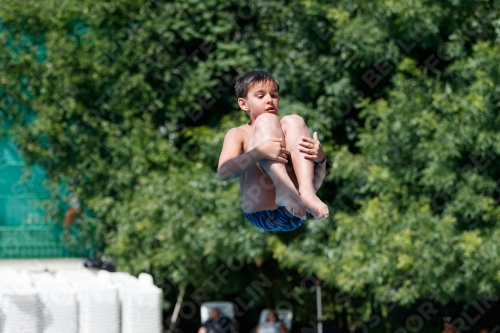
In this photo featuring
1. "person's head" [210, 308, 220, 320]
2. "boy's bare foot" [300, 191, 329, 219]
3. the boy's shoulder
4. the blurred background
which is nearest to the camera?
"boy's bare foot" [300, 191, 329, 219]

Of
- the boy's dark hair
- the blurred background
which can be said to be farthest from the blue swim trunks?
the blurred background

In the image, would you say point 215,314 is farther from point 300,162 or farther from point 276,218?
point 300,162

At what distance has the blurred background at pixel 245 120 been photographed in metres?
10.8

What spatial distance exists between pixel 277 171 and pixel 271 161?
7 cm

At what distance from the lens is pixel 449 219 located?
1054cm

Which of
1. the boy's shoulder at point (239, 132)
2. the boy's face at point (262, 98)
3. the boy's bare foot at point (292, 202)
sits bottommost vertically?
the boy's bare foot at point (292, 202)

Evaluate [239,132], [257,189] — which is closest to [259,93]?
[239,132]

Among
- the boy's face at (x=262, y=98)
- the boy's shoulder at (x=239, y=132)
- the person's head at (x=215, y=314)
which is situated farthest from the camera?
the person's head at (x=215, y=314)

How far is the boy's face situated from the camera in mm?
5438

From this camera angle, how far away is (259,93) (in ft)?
17.9

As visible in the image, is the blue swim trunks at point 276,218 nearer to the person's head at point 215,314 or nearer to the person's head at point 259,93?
the person's head at point 259,93

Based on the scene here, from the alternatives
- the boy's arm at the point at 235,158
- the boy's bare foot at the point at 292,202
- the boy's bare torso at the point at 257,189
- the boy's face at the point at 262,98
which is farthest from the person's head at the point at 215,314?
the boy's bare foot at the point at 292,202

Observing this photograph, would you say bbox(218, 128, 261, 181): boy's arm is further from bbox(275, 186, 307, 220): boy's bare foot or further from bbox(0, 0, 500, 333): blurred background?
bbox(0, 0, 500, 333): blurred background

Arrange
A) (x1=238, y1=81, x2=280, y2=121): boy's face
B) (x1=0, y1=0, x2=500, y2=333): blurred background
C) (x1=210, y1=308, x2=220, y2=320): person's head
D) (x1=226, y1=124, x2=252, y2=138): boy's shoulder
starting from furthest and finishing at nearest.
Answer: (x1=210, y1=308, x2=220, y2=320): person's head → (x1=0, y1=0, x2=500, y2=333): blurred background → (x1=226, y1=124, x2=252, y2=138): boy's shoulder → (x1=238, y1=81, x2=280, y2=121): boy's face
